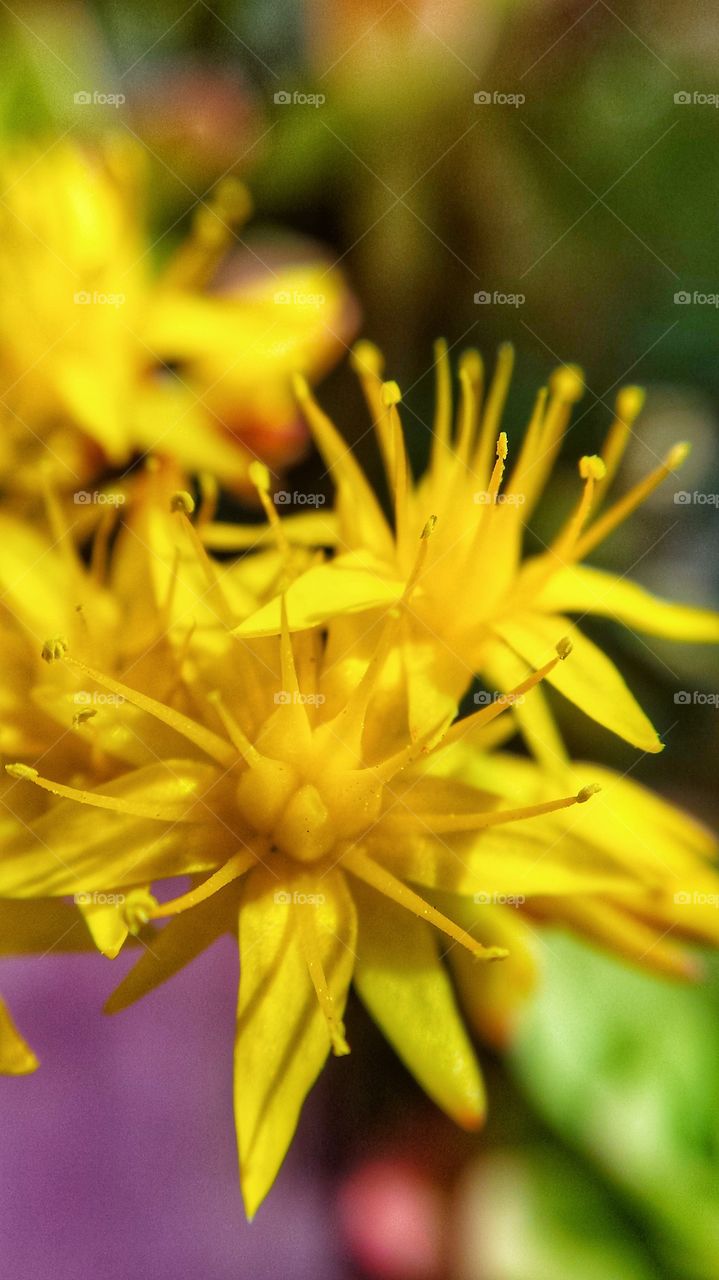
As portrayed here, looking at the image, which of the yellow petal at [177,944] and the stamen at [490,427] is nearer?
the yellow petal at [177,944]

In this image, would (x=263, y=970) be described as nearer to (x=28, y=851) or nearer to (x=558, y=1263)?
(x=28, y=851)

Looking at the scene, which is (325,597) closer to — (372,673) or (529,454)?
(372,673)

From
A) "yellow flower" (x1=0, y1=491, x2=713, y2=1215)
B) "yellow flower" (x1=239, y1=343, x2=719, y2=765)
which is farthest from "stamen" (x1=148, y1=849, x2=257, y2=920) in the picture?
"yellow flower" (x1=239, y1=343, x2=719, y2=765)

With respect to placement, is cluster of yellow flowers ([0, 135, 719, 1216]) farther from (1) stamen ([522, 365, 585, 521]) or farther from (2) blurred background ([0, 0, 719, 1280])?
(2) blurred background ([0, 0, 719, 1280])

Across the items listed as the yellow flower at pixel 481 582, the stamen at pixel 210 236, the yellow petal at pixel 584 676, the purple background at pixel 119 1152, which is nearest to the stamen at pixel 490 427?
the yellow flower at pixel 481 582

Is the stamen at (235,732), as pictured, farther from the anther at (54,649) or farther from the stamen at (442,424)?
the stamen at (442,424)

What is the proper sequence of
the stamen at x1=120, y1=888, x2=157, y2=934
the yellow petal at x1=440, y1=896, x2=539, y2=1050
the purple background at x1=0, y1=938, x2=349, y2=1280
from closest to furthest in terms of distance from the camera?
the stamen at x1=120, y1=888, x2=157, y2=934, the yellow petal at x1=440, y1=896, x2=539, y2=1050, the purple background at x1=0, y1=938, x2=349, y2=1280

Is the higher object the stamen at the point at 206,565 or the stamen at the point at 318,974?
the stamen at the point at 206,565

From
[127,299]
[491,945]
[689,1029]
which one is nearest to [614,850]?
[491,945]
